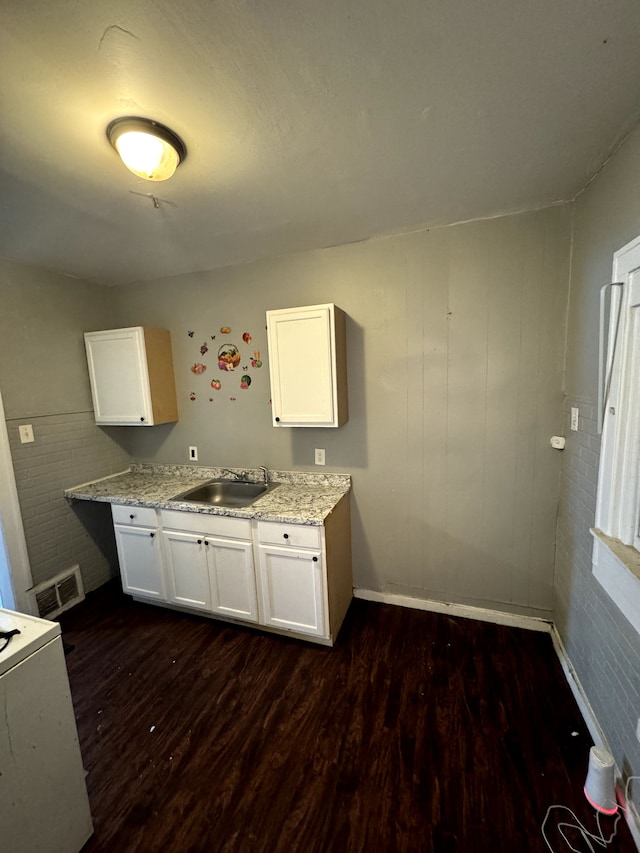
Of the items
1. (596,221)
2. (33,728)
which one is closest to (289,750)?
(33,728)

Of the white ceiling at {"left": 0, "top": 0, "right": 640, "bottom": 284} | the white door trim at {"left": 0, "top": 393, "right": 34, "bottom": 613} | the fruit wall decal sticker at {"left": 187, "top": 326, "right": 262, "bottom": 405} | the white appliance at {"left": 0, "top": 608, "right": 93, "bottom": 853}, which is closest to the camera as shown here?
the white ceiling at {"left": 0, "top": 0, "right": 640, "bottom": 284}

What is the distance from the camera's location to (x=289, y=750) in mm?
1449

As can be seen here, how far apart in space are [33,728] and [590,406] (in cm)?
243

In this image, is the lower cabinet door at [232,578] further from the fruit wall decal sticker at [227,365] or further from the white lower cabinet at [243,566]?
the fruit wall decal sticker at [227,365]

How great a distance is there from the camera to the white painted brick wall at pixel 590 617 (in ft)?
3.96

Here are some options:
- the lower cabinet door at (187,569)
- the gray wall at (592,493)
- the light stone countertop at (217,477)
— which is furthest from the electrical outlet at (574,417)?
the lower cabinet door at (187,569)

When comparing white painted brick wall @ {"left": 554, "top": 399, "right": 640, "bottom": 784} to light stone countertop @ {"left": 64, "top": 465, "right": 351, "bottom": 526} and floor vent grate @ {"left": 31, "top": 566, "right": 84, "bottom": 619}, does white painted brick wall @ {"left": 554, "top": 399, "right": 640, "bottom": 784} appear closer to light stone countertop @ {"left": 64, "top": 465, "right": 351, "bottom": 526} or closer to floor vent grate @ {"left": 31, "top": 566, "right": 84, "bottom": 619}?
light stone countertop @ {"left": 64, "top": 465, "right": 351, "bottom": 526}

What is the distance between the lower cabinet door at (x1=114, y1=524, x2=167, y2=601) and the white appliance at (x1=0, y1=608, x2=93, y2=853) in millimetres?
1157

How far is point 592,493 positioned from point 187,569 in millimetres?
2359

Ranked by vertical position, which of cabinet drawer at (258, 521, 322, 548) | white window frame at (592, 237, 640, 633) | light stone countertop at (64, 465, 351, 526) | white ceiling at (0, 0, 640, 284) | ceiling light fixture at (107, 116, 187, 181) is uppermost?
white ceiling at (0, 0, 640, 284)

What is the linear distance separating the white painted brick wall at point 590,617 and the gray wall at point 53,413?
10.8 ft

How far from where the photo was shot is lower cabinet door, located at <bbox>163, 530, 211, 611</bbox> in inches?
85.9

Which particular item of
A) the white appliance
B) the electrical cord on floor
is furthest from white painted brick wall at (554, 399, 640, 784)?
the white appliance

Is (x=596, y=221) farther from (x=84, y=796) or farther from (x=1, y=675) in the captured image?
(x=84, y=796)
